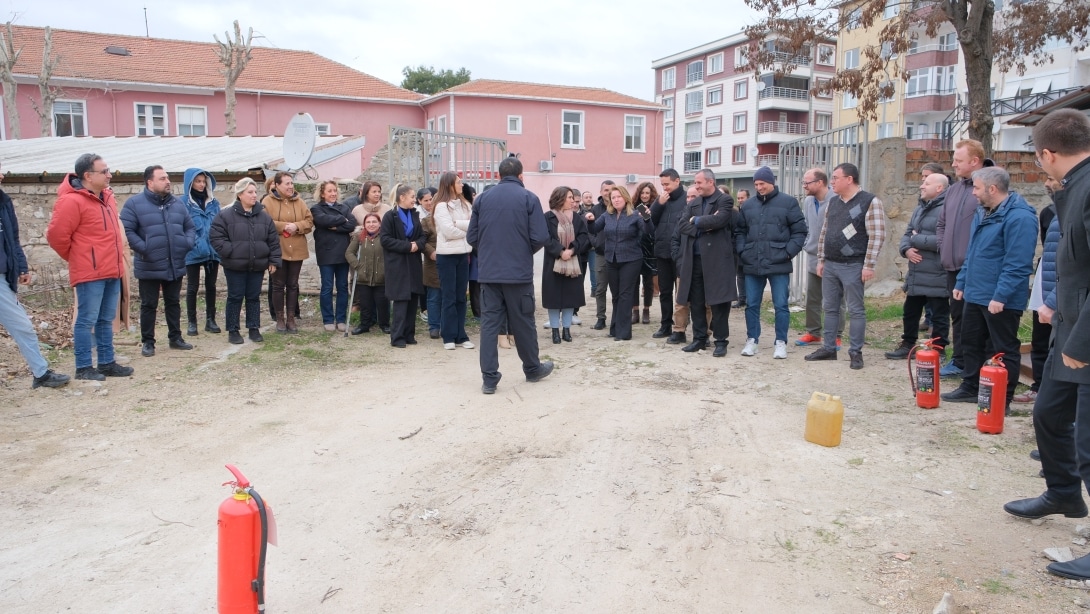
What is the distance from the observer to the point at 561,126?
3466 centimetres

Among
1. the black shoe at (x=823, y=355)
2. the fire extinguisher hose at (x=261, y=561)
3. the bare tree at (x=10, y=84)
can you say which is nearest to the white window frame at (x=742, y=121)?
the bare tree at (x=10, y=84)

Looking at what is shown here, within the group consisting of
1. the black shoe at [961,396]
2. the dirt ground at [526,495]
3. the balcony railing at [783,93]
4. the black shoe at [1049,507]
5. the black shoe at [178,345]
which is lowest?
the dirt ground at [526,495]

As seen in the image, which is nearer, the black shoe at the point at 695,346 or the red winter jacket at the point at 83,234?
the red winter jacket at the point at 83,234

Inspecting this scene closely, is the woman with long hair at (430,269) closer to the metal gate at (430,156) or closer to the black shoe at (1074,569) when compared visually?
the metal gate at (430,156)

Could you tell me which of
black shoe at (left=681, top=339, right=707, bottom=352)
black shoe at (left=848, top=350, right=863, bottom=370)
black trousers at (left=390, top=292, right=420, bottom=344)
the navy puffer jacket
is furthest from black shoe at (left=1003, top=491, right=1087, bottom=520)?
the navy puffer jacket

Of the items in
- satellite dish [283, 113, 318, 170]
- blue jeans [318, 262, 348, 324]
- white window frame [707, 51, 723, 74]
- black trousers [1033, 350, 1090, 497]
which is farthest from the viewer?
white window frame [707, 51, 723, 74]

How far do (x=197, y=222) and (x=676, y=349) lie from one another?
5838mm

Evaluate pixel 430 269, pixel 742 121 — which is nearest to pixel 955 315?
pixel 430 269

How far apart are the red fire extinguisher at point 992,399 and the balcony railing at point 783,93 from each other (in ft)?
164

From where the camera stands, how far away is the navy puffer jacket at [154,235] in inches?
299

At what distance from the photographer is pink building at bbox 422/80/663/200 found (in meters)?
33.0

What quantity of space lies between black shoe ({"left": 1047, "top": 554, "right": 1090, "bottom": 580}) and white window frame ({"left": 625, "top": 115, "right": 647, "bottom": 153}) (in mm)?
33736

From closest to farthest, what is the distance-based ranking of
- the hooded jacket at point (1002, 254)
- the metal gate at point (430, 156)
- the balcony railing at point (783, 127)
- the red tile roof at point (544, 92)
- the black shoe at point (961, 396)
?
the hooded jacket at point (1002, 254)
the black shoe at point (961, 396)
the metal gate at point (430, 156)
the red tile roof at point (544, 92)
the balcony railing at point (783, 127)

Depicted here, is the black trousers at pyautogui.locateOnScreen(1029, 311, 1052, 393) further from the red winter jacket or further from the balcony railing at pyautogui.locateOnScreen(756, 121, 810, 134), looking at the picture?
the balcony railing at pyautogui.locateOnScreen(756, 121, 810, 134)
